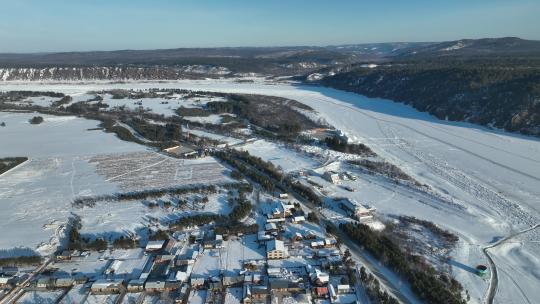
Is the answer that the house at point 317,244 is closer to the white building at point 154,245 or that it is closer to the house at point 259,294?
the house at point 259,294

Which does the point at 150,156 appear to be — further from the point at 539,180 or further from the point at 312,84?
the point at 312,84

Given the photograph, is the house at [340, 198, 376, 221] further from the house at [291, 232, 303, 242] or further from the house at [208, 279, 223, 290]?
the house at [208, 279, 223, 290]

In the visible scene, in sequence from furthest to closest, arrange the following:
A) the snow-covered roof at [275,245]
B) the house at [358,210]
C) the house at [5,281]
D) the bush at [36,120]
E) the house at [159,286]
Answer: the bush at [36,120], the house at [358,210], the snow-covered roof at [275,245], the house at [5,281], the house at [159,286]

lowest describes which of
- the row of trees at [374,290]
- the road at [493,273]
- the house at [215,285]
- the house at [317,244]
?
the road at [493,273]

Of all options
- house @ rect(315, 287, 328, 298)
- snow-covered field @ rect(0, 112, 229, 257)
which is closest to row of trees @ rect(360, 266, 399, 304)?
house @ rect(315, 287, 328, 298)

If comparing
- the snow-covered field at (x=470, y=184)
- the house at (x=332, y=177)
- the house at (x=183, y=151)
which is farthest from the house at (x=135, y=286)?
the house at (x=183, y=151)
